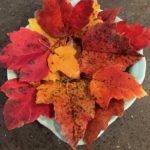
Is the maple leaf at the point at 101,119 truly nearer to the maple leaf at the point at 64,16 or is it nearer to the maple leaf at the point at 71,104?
the maple leaf at the point at 71,104

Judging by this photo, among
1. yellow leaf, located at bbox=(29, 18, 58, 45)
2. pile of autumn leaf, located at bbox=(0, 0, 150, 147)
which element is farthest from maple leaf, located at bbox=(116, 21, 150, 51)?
yellow leaf, located at bbox=(29, 18, 58, 45)

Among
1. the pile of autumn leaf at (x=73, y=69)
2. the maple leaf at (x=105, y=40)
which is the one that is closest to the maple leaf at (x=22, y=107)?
the pile of autumn leaf at (x=73, y=69)

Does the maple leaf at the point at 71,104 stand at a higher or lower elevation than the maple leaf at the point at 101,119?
higher

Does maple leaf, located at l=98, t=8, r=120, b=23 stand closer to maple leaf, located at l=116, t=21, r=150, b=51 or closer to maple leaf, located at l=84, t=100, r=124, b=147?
maple leaf, located at l=116, t=21, r=150, b=51

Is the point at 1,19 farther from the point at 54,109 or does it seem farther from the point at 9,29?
→ the point at 54,109

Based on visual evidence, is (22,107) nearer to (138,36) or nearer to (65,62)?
(65,62)

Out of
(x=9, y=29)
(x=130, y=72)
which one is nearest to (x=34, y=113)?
(x=130, y=72)
